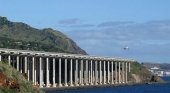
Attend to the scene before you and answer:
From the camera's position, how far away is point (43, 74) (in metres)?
188

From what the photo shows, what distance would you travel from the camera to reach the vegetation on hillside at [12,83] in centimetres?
5479

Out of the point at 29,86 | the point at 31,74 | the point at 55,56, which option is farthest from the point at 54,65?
the point at 29,86

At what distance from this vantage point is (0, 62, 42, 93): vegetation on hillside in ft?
180

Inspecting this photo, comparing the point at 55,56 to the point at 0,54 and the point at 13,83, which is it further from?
the point at 13,83

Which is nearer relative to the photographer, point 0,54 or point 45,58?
point 0,54

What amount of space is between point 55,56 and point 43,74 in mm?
8826

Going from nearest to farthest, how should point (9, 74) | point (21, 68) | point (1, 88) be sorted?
point (1, 88)
point (9, 74)
point (21, 68)

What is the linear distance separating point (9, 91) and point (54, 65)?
13860 cm

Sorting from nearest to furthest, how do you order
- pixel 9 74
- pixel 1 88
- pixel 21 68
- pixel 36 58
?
pixel 1 88 → pixel 9 74 → pixel 21 68 → pixel 36 58

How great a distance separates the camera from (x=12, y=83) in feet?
185

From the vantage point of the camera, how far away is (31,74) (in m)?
177

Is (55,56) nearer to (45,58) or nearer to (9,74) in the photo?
(45,58)

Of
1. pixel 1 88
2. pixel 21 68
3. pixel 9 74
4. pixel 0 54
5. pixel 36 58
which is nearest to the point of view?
pixel 1 88

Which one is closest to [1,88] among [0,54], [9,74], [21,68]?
[9,74]
